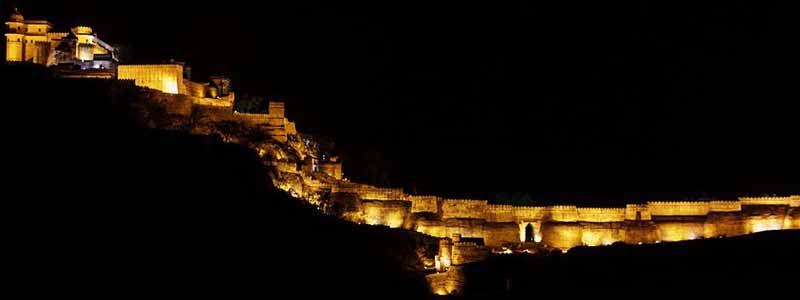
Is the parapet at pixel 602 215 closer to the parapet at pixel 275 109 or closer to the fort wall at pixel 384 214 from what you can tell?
the fort wall at pixel 384 214

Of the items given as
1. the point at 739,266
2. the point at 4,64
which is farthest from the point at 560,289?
the point at 4,64

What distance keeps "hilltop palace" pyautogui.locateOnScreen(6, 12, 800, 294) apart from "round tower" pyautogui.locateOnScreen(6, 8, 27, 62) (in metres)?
3.95

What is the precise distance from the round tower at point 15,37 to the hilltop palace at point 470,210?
3952 mm

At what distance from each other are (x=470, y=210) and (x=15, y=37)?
100ft

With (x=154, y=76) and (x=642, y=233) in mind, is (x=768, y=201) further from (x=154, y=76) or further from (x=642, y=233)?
(x=154, y=76)

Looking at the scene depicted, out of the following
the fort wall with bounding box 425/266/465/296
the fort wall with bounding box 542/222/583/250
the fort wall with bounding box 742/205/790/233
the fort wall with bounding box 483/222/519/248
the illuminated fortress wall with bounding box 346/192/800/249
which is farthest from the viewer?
the fort wall with bounding box 542/222/583/250

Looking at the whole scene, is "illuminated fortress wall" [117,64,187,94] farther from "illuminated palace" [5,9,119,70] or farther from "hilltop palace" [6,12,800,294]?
"illuminated palace" [5,9,119,70]

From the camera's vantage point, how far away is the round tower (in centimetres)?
5819

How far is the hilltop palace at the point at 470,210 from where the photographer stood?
51.1 metres

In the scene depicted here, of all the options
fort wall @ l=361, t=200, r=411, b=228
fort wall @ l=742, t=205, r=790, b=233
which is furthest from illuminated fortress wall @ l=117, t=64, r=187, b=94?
fort wall @ l=742, t=205, r=790, b=233

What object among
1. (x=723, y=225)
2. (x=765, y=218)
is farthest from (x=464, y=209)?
(x=765, y=218)

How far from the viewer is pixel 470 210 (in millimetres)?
52781

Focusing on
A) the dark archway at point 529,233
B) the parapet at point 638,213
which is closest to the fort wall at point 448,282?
the dark archway at point 529,233

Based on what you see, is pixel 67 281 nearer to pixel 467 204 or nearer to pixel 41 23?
pixel 467 204
